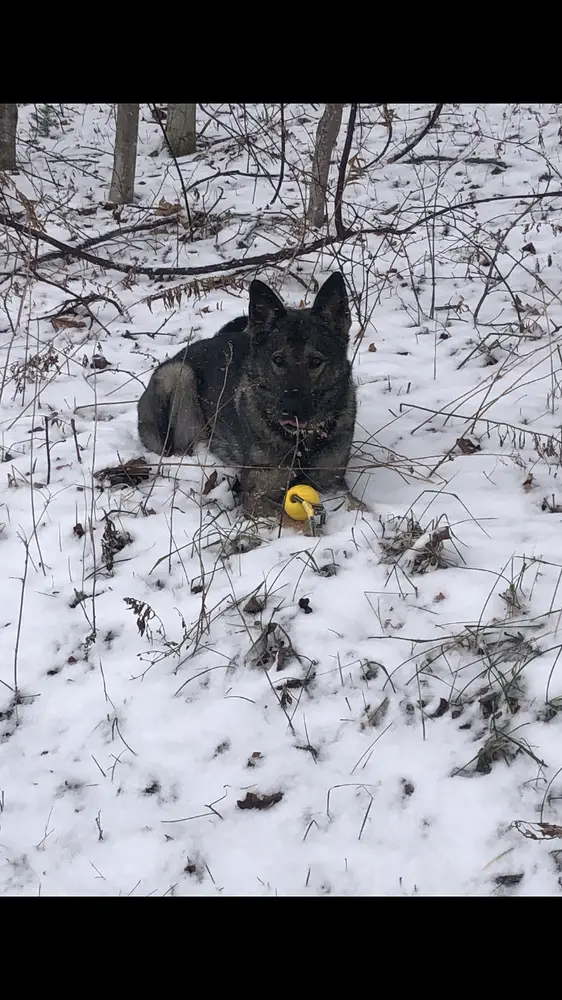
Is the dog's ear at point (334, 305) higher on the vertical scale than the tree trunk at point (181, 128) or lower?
lower

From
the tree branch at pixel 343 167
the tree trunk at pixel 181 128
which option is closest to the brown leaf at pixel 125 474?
the tree branch at pixel 343 167

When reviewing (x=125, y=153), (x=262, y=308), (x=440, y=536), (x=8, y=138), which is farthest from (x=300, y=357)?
(x=8, y=138)

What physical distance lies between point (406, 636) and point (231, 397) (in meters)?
2.66

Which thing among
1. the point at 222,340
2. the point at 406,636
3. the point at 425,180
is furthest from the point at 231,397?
the point at 425,180

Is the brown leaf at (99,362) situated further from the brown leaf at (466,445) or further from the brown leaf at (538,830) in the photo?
the brown leaf at (538,830)

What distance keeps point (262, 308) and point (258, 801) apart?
3051 mm

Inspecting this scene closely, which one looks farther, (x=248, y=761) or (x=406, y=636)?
(x=406, y=636)

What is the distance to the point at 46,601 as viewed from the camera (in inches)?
147

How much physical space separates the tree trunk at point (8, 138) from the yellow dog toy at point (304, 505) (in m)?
8.72

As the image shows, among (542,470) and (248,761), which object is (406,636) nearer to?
(248,761)

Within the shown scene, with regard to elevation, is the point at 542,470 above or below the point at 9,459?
above

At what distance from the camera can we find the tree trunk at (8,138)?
35.0 ft

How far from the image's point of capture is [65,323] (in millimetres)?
7188

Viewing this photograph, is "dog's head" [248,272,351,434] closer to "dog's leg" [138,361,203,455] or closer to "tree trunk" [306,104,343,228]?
"dog's leg" [138,361,203,455]
